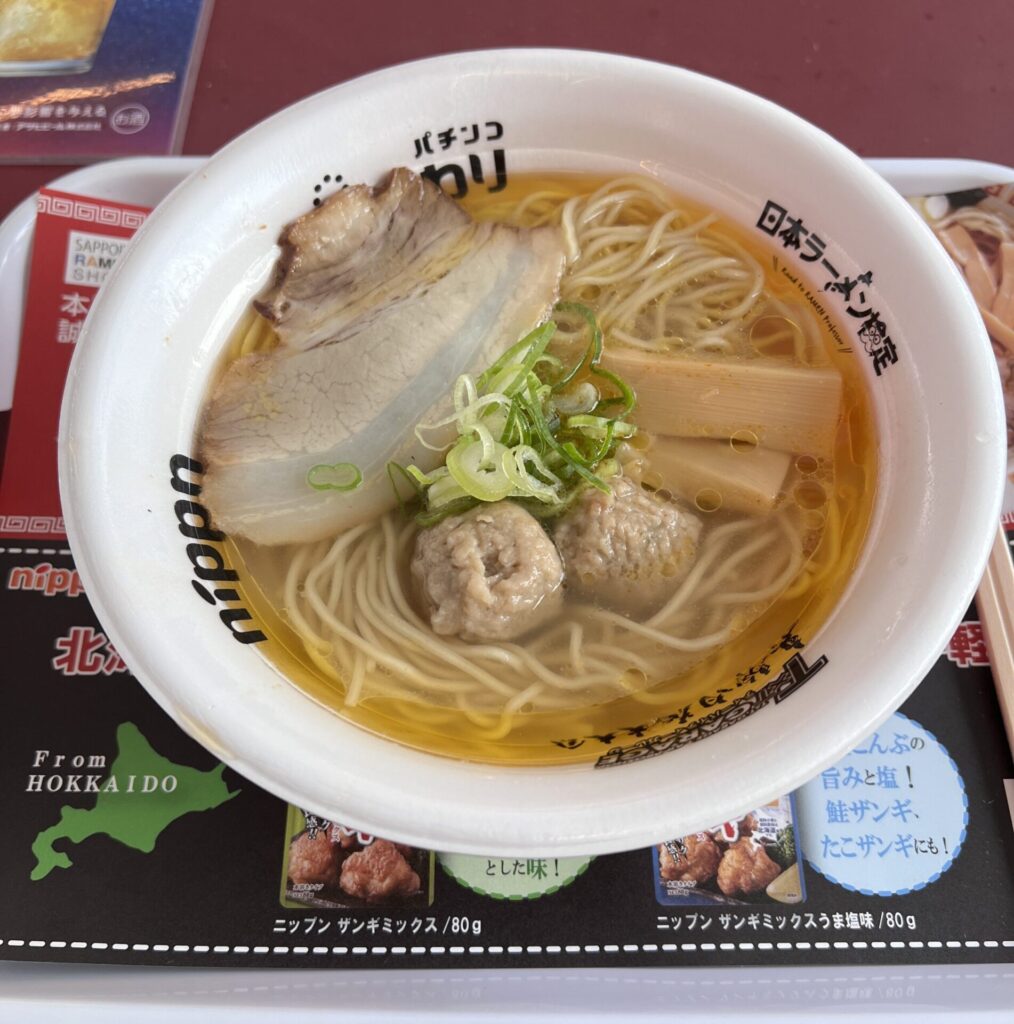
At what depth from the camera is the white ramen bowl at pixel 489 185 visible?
1.10 m

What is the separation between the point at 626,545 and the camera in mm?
1509

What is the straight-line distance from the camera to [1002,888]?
1.41m

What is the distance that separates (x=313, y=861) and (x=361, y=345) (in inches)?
40.9

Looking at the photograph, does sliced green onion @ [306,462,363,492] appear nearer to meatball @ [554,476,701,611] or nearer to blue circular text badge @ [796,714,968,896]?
meatball @ [554,476,701,611]

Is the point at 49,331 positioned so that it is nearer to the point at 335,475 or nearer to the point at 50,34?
the point at 335,475

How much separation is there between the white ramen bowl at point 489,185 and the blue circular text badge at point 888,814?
0.39 meters

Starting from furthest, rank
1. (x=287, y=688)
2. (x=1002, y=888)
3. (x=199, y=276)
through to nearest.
→ (x=199, y=276) < (x=1002, y=888) < (x=287, y=688)

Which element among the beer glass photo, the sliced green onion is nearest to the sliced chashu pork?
the sliced green onion

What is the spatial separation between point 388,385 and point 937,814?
1.37 meters

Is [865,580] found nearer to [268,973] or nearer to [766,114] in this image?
[766,114]

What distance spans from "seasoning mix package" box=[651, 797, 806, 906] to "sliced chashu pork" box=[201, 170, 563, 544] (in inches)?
35.0

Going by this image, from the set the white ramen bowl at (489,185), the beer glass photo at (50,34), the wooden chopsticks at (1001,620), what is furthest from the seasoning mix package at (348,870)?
the beer glass photo at (50,34)

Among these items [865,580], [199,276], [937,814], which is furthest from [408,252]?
[937,814]

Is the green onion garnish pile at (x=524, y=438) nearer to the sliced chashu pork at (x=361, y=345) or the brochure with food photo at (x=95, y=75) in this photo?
the sliced chashu pork at (x=361, y=345)
